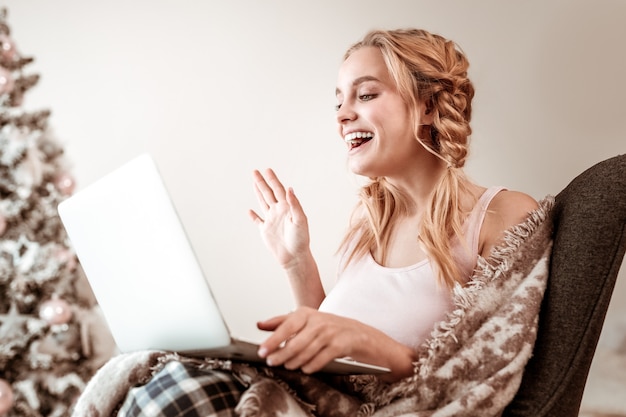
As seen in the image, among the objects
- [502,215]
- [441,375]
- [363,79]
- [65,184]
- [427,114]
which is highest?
[65,184]

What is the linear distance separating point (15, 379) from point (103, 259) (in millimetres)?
1266

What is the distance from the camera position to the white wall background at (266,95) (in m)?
1.48

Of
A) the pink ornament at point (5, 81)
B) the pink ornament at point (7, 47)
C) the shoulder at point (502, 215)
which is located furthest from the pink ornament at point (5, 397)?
the shoulder at point (502, 215)

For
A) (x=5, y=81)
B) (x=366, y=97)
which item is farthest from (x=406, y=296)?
(x=5, y=81)

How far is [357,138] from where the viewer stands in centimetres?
125

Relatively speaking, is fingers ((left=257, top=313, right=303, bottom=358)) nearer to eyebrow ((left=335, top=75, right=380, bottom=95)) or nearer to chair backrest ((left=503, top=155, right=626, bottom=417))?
chair backrest ((left=503, top=155, right=626, bottom=417))

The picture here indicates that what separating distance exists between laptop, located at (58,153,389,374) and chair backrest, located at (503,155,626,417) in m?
0.26

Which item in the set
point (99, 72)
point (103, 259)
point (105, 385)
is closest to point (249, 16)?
point (99, 72)

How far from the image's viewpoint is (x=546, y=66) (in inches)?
58.5

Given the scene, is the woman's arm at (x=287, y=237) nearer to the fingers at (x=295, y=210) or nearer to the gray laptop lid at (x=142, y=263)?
the fingers at (x=295, y=210)

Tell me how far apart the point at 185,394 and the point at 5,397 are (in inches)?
52.4

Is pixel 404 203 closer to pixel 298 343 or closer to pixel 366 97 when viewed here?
pixel 366 97

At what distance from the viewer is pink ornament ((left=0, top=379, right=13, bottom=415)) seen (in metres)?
1.75

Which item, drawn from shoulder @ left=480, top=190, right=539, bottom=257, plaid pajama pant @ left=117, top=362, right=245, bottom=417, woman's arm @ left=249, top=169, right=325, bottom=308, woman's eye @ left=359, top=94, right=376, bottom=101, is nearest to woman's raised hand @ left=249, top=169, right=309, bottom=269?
woman's arm @ left=249, top=169, right=325, bottom=308
